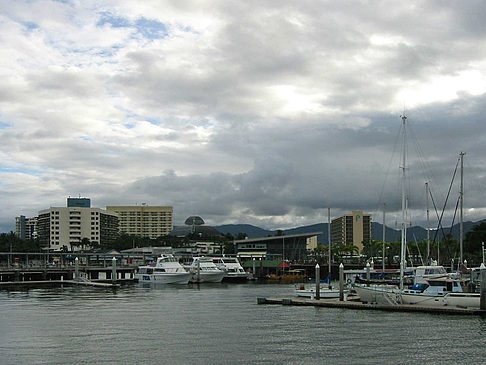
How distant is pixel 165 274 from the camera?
113 metres

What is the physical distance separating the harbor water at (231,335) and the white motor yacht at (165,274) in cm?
4622

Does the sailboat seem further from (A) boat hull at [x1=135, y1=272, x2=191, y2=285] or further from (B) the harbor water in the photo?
(A) boat hull at [x1=135, y1=272, x2=191, y2=285]

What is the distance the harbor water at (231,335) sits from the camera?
3659cm

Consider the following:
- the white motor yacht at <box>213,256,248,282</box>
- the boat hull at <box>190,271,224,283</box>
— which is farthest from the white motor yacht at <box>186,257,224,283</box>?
the white motor yacht at <box>213,256,248,282</box>

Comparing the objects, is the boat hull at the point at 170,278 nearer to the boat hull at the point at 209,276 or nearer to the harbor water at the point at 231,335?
the boat hull at the point at 209,276

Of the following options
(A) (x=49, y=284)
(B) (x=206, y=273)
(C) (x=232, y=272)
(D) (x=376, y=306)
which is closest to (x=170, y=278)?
(B) (x=206, y=273)

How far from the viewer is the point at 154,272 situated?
115m

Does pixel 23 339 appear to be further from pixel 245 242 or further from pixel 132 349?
pixel 245 242

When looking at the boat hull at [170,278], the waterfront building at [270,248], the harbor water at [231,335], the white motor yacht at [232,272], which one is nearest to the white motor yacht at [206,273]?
the boat hull at [170,278]

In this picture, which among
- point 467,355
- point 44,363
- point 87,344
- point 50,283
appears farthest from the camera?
A: point 50,283

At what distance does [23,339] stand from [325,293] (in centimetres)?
3646

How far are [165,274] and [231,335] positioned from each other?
7009 centimetres

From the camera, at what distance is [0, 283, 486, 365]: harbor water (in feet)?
120

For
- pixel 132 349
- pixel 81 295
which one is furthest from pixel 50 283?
pixel 132 349
